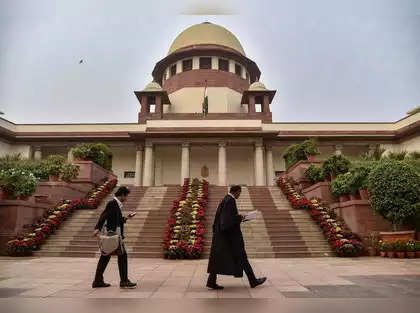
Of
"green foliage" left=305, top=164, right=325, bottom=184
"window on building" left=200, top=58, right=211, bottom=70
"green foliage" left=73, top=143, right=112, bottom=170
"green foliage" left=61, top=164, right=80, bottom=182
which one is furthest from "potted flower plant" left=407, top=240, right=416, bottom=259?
"window on building" left=200, top=58, right=211, bottom=70

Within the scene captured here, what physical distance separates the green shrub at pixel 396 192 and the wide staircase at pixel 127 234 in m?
6.67

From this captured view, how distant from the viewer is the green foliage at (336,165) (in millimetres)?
12625

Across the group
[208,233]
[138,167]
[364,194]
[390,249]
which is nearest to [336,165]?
[364,194]

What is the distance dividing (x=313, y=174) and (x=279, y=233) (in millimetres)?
4347

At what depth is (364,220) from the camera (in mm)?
10289

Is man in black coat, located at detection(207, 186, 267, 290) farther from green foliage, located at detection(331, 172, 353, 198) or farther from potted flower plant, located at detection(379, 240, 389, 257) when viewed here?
green foliage, located at detection(331, 172, 353, 198)

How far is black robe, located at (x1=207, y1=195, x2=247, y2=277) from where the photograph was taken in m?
4.68

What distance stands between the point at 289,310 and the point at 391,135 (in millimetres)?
24310

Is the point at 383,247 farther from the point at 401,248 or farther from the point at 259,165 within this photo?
the point at 259,165

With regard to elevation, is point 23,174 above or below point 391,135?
below

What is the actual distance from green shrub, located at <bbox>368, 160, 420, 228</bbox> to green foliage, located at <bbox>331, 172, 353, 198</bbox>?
4.44ft

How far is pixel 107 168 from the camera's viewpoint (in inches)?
709

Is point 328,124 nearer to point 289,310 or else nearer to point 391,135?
point 391,135

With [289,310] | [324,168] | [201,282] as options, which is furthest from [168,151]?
[289,310]
